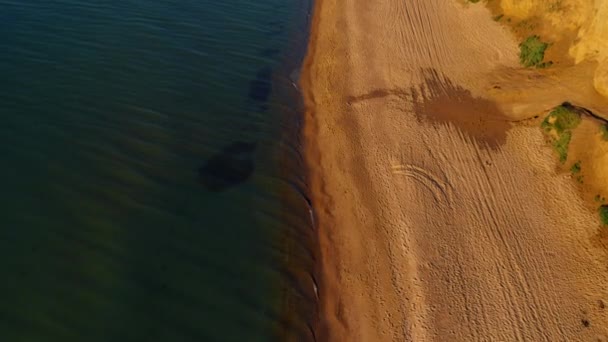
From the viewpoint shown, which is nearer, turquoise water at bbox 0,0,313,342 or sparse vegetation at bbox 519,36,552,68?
turquoise water at bbox 0,0,313,342

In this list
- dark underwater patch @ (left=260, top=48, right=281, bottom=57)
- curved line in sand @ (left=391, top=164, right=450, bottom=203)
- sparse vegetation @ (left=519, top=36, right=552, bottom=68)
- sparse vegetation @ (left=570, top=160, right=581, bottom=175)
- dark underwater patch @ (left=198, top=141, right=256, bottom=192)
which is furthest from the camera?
dark underwater patch @ (left=260, top=48, right=281, bottom=57)

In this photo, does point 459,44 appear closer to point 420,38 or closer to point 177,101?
point 420,38

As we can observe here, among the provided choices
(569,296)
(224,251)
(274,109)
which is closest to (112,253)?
(224,251)

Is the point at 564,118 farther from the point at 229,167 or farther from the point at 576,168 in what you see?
the point at 229,167

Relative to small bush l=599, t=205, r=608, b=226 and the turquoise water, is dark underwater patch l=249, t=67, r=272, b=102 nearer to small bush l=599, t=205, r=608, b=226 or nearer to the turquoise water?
the turquoise water

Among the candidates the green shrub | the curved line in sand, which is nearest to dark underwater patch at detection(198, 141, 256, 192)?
the curved line in sand

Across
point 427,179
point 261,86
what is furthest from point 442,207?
point 261,86
